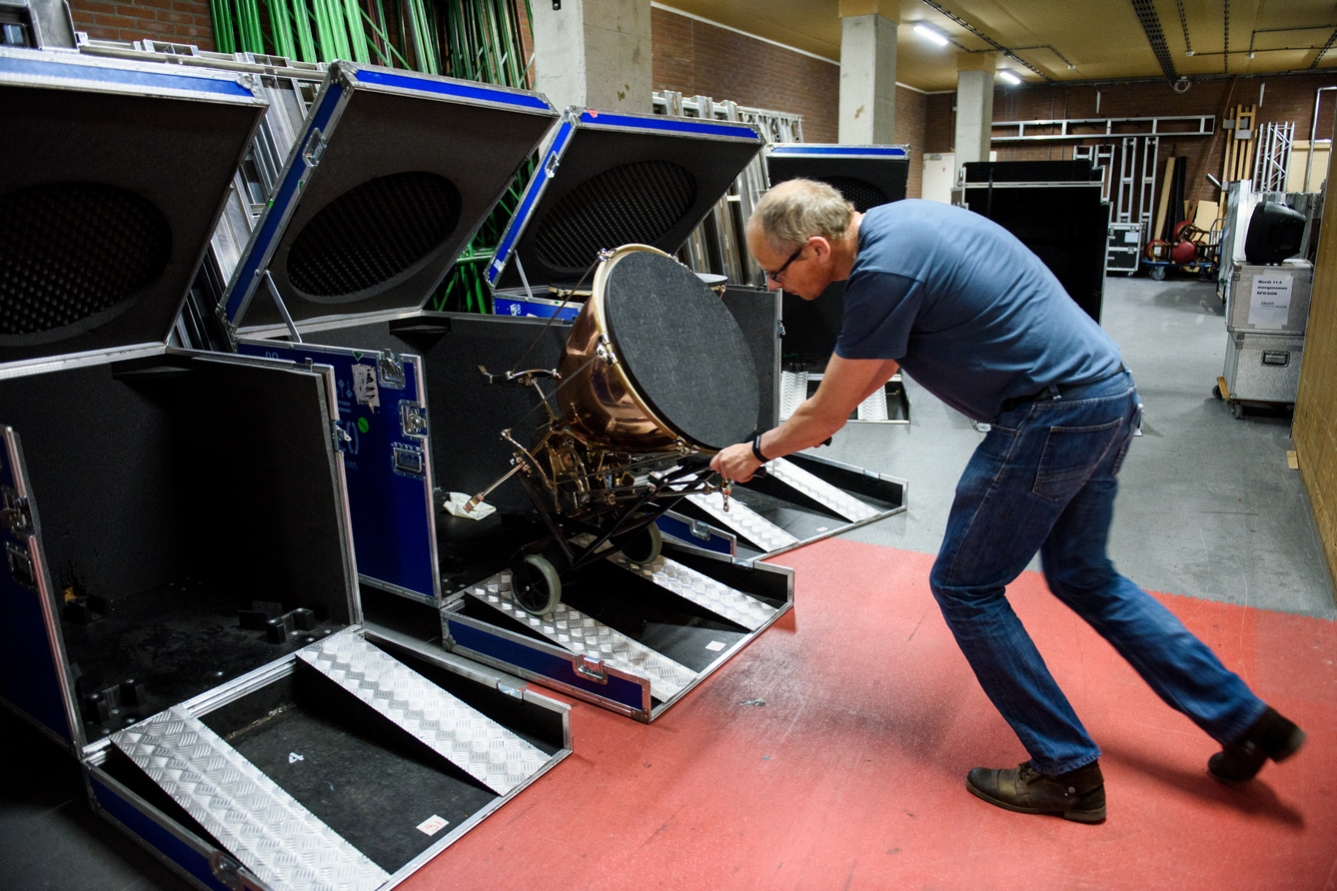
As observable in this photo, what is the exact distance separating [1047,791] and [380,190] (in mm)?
2918

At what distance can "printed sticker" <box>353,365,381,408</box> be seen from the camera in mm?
2990

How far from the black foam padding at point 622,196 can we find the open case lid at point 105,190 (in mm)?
1425

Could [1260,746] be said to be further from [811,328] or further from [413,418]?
[811,328]

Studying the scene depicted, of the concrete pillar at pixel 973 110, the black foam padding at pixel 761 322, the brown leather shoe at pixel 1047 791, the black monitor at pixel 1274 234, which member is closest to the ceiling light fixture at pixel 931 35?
the concrete pillar at pixel 973 110

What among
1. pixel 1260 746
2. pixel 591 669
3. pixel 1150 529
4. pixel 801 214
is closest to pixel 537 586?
pixel 591 669

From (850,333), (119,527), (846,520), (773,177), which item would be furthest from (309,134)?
(773,177)

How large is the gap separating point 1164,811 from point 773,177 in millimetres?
5181

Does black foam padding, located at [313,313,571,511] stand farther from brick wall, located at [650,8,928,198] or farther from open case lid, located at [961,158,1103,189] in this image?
brick wall, located at [650,8,928,198]

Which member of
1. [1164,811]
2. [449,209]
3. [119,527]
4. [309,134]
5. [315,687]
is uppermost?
[309,134]

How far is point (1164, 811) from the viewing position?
90.9 inches

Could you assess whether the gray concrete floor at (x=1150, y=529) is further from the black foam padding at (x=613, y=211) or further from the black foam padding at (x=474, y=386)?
the black foam padding at (x=613, y=211)

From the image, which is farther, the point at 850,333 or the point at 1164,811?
the point at 1164,811

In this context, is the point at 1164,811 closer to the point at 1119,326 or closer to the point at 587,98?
the point at 587,98

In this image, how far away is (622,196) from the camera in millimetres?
4242
